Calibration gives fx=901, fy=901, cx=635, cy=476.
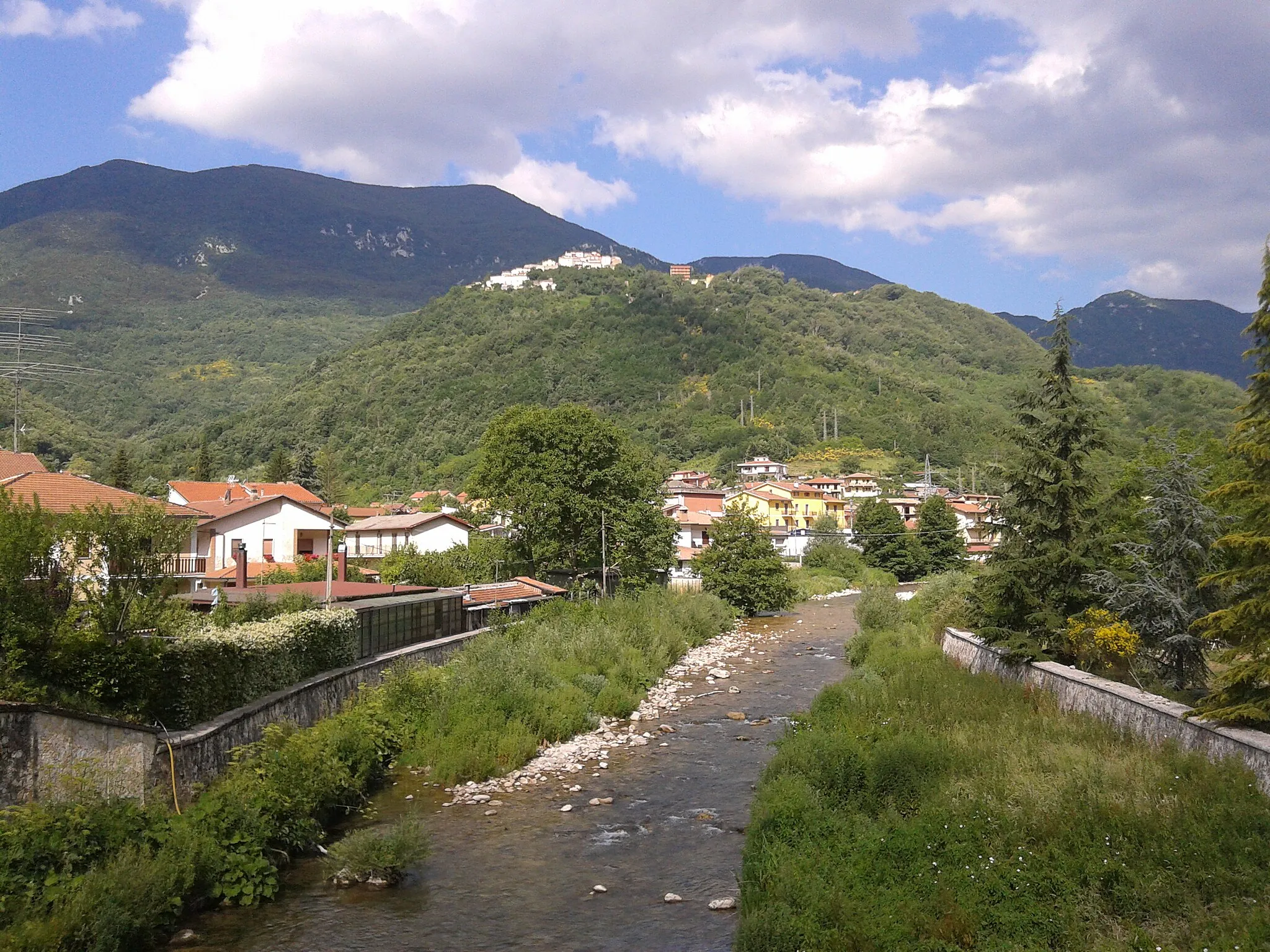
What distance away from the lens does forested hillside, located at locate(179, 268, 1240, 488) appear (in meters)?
129

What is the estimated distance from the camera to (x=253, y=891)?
13047mm

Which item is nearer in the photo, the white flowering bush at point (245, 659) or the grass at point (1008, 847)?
the grass at point (1008, 847)

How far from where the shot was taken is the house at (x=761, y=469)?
420ft

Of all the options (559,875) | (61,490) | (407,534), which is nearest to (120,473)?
(407,534)

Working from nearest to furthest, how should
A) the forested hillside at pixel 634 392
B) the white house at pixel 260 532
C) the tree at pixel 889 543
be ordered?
the white house at pixel 260 532
the tree at pixel 889 543
the forested hillside at pixel 634 392

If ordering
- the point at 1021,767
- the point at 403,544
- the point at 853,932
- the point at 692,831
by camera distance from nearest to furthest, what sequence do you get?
the point at 853,932 < the point at 1021,767 < the point at 692,831 < the point at 403,544

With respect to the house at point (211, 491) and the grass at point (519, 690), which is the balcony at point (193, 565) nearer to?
the house at point (211, 491)

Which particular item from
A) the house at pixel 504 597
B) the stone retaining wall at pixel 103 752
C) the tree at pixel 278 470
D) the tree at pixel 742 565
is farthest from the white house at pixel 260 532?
the tree at pixel 278 470

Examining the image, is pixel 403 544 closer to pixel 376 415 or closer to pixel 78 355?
pixel 376 415

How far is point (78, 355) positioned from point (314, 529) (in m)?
161

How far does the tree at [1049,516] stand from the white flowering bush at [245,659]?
54.9 ft

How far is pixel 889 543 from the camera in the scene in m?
81.7

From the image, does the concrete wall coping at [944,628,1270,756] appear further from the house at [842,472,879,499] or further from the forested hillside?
the forested hillside

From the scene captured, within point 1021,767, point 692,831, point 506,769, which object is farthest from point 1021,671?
point 506,769
